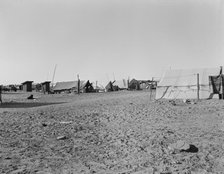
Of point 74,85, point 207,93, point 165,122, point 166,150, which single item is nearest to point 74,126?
point 165,122

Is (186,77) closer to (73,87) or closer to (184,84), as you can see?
(184,84)

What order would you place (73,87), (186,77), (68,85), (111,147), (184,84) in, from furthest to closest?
1. (68,85)
2. (73,87)
3. (186,77)
4. (184,84)
5. (111,147)

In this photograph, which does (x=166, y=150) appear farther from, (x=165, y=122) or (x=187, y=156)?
(x=165, y=122)

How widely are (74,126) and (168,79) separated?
13.7 meters

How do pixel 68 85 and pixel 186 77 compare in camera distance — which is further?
pixel 68 85

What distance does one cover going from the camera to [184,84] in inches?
782

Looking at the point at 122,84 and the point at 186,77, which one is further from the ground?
the point at 186,77

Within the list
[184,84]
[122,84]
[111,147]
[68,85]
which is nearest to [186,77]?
[184,84]

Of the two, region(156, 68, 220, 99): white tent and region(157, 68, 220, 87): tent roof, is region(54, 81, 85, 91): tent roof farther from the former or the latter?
region(156, 68, 220, 99): white tent

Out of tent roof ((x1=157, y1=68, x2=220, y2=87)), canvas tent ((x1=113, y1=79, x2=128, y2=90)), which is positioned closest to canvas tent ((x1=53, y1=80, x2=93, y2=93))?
canvas tent ((x1=113, y1=79, x2=128, y2=90))

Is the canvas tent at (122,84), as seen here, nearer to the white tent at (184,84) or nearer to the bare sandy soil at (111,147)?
the white tent at (184,84)

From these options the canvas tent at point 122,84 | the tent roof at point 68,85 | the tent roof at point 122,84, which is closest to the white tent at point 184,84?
the tent roof at point 68,85

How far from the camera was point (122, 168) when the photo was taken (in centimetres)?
477

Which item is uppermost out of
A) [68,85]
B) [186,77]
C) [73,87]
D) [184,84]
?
[186,77]
